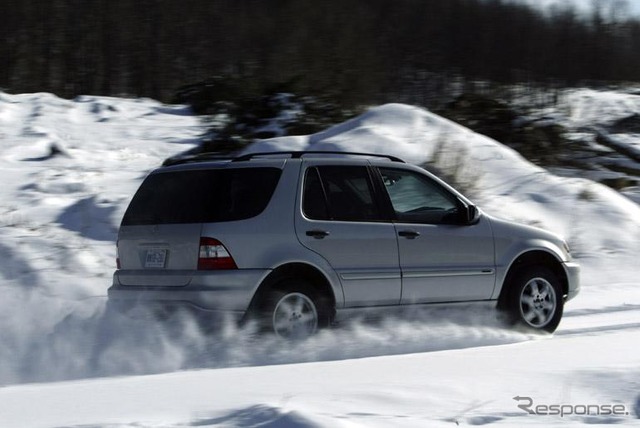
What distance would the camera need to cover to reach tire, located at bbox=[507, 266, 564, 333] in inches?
328

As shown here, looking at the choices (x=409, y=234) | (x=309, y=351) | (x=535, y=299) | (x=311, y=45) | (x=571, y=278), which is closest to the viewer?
(x=309, y=351)

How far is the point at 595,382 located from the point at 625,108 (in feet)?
88.3

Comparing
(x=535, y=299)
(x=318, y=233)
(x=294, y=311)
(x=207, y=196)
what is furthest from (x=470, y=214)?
(x=207, y=196)

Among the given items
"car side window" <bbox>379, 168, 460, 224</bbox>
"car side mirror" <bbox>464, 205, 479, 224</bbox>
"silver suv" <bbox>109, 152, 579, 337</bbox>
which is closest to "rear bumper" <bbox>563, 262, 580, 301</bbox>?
"silver suv" <bbox>109, 152, 579, 337</bbox>

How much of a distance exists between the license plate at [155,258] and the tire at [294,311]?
824 mm

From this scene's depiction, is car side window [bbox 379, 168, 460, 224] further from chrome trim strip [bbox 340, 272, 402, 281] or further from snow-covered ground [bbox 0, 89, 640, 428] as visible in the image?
snow-covered ground [bbox 0, 89, 640, 428]

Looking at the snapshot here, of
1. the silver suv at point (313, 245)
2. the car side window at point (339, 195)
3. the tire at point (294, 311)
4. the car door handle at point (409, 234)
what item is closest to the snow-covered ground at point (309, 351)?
the tire at point (294, 311)

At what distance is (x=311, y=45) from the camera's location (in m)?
33.5

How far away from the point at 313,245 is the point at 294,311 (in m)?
0.53

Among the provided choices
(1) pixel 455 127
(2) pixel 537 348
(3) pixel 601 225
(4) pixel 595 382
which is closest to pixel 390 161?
(2) pixel 537 348

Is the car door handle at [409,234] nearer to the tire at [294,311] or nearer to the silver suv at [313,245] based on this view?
the silver suv at [313,245]

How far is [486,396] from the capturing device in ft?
17.6

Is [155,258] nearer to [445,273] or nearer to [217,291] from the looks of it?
[217,291]

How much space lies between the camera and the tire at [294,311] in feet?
23.1
